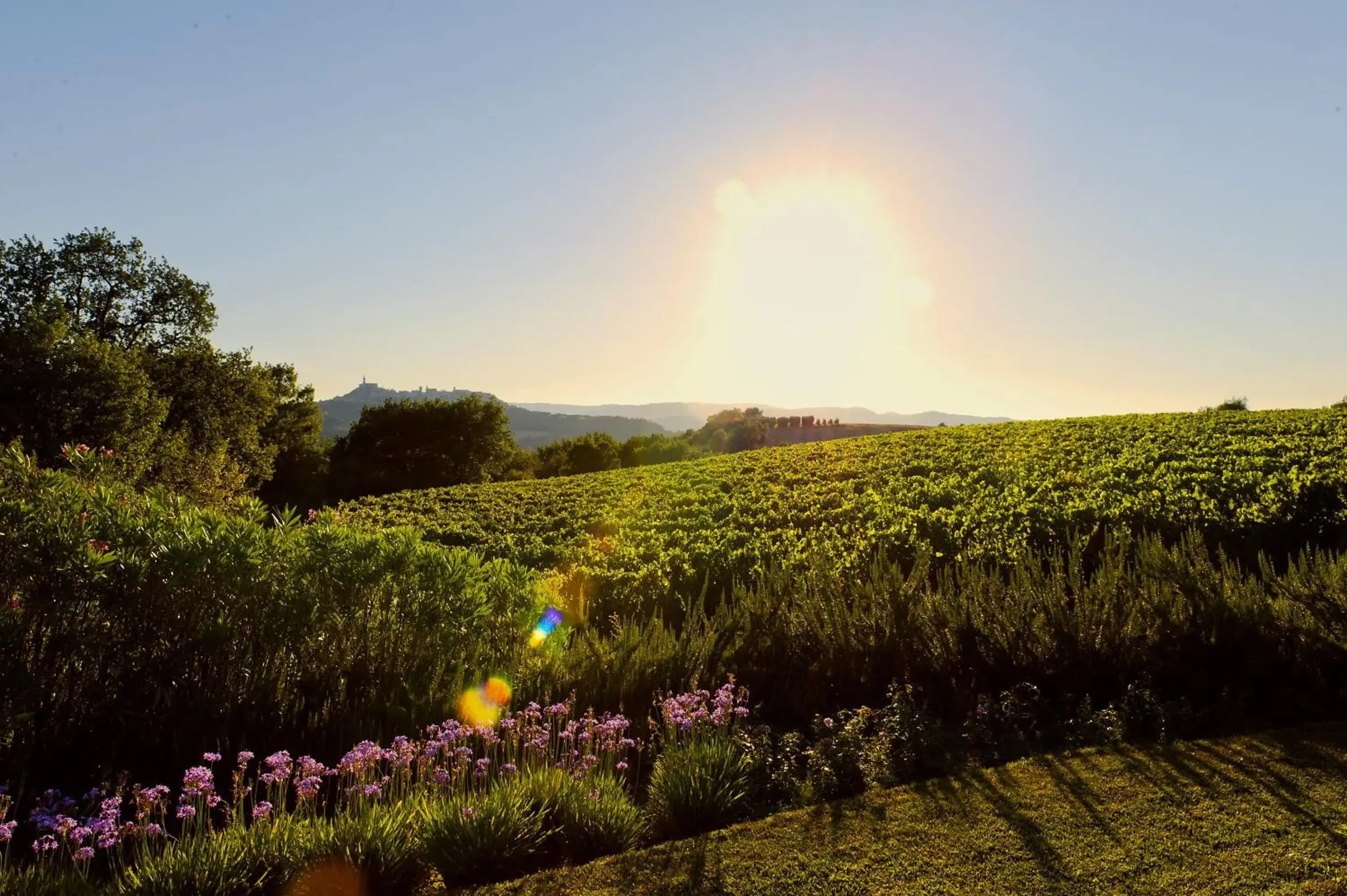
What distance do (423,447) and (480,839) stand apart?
4530 cm

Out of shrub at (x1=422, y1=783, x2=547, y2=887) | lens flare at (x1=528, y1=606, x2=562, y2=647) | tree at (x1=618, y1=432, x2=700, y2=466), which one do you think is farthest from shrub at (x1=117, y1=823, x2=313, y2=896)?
tree at (x1=618, y1=432, x2=700, y2=466)

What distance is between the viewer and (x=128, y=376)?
25312 millimetres

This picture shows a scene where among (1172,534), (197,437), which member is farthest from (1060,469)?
(197,437)

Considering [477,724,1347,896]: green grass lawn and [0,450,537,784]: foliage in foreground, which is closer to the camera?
[477,724,1347,896]: green grass lawn

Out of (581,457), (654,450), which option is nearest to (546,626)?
(581,457)

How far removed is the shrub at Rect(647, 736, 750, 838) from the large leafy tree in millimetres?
24100

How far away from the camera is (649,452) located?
65188 mm

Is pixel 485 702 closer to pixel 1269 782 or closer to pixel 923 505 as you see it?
pixel 1269 782

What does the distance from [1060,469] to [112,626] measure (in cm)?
1454

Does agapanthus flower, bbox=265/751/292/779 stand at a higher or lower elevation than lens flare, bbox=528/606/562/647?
higher

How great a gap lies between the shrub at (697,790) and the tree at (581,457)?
4598cm

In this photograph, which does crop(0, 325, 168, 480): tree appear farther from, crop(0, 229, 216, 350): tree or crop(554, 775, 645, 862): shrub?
crop(554, 775, 645, 862): shrub

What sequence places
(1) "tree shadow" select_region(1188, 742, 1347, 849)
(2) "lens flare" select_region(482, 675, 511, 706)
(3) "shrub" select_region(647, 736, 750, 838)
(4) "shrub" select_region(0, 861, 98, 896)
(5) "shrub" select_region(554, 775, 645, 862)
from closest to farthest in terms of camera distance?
(4) "shrub" select_region(0, 861, 98, 896), (1) "tree shadow" select_region(1188, 742, 1347, 849), (5) "shrub" select_region(554, 775, 645, 862), (3) "shrub" select_region(647, 736, 750, 838), (2) "lens flare" select_region(482, 675, 511, 706)

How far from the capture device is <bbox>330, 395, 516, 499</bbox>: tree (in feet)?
151
